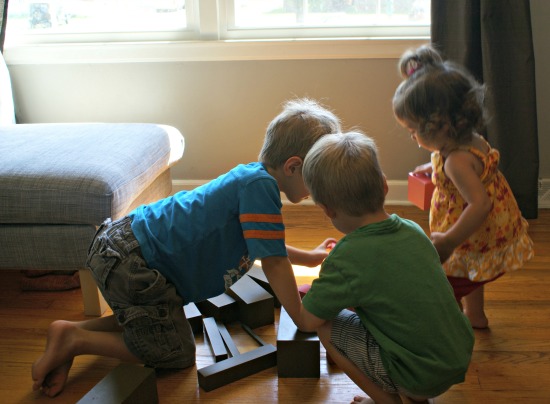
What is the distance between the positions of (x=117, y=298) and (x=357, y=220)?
25.2 inches

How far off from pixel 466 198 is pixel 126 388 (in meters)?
0.94

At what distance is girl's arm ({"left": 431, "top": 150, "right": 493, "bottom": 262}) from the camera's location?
1.56m

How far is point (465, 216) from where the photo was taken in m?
1.56

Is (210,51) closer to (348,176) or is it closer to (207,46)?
(207,46)

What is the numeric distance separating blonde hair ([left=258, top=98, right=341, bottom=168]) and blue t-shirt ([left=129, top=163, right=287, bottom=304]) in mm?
50

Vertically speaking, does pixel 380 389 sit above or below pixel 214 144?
below

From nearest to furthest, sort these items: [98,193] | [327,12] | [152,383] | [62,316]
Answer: [152,383] < [98,193] < [62,316] < [327,12]

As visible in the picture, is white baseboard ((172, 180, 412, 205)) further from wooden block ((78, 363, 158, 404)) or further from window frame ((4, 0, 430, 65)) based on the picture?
wooden block ((78, 363, 158, 404))

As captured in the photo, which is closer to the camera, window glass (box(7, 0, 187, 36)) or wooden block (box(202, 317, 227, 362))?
wooden block (box(202, 317, 227, 362))

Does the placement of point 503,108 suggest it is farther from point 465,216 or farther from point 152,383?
point 152,383

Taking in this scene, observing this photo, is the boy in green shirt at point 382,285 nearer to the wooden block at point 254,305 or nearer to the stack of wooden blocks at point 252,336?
the stack of wooden blocks at point 252,336

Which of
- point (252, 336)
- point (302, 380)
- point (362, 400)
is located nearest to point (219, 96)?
point (252, 336)

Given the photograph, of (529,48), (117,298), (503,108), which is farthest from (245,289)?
(529,48)

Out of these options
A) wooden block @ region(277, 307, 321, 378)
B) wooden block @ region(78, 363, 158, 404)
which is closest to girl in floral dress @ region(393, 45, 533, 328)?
wooden block @ region(277, 307, 321, 378)
